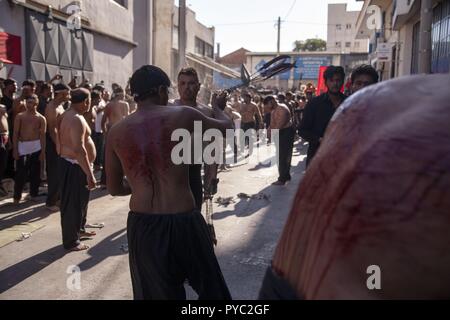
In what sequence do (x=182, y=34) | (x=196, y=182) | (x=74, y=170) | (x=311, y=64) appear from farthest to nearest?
(x=311, y=64) < (x=182, y=34) < (x=74, y=170) < (x=196, y=182)

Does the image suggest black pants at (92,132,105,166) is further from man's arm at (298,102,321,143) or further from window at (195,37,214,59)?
window at (195,37,214,59)

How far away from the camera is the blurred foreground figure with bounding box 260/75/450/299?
0.89 m

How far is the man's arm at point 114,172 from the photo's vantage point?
2.67m

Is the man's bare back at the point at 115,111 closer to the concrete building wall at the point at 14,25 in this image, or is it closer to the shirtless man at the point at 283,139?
the concrete building wall at the point at 14,25

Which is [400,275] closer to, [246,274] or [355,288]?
[355,288]

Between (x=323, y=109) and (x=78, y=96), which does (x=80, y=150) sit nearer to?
(x=78, y=96)

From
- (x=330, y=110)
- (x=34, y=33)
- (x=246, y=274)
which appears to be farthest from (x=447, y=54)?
(x=34, y=33)

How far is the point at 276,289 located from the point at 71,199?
403cm

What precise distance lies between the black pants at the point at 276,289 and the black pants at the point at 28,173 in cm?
621

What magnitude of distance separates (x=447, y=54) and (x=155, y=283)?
8.08 metres

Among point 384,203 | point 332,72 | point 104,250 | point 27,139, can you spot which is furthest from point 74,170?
point 384,203

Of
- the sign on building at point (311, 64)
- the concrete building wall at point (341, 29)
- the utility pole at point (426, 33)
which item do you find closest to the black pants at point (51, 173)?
the utility pole at point (426, 33)

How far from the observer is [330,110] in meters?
4.82

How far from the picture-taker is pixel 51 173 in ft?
21.5
